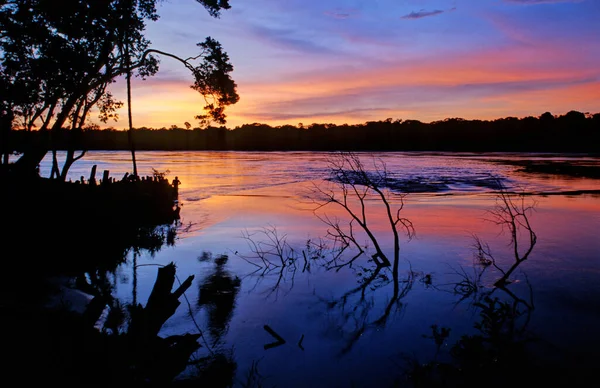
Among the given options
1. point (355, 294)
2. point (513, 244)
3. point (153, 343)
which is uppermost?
point (153, 343)

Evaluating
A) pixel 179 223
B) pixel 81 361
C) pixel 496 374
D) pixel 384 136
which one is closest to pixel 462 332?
pixel 496 374

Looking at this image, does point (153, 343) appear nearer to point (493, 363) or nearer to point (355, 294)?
point (493, 363)

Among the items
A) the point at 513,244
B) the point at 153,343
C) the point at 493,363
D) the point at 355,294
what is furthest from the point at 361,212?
the point at 153,343

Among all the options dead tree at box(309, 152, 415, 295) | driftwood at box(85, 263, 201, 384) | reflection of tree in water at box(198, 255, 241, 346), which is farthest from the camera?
dead tree at box(309, 152, 415, 295)

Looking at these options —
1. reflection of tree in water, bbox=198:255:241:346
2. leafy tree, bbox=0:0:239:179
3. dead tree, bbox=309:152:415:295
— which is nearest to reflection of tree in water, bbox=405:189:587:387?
dead tree, bbox=309:152:415:295

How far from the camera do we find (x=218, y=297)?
925cm

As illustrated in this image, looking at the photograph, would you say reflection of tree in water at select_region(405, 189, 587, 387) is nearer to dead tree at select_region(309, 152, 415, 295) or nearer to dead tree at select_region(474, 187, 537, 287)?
dead tree at select_region(474, 187, 537, 287)

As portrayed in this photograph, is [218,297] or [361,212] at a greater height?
[361,212]

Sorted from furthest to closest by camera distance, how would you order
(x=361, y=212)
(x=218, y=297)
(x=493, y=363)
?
(x=361, y=212), (x=218, y=297), (x=493, y=363)

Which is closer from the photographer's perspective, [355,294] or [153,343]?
[153,343]

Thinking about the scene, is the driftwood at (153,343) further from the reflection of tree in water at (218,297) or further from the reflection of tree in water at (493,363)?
the reflection of tree in water at (493,363)

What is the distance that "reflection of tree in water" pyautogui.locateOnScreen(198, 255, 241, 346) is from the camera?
305 inches

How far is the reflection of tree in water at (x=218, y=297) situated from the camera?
305 inches

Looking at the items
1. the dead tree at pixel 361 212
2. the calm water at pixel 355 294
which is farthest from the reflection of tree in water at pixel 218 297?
the dead tree at pixel 361 212
